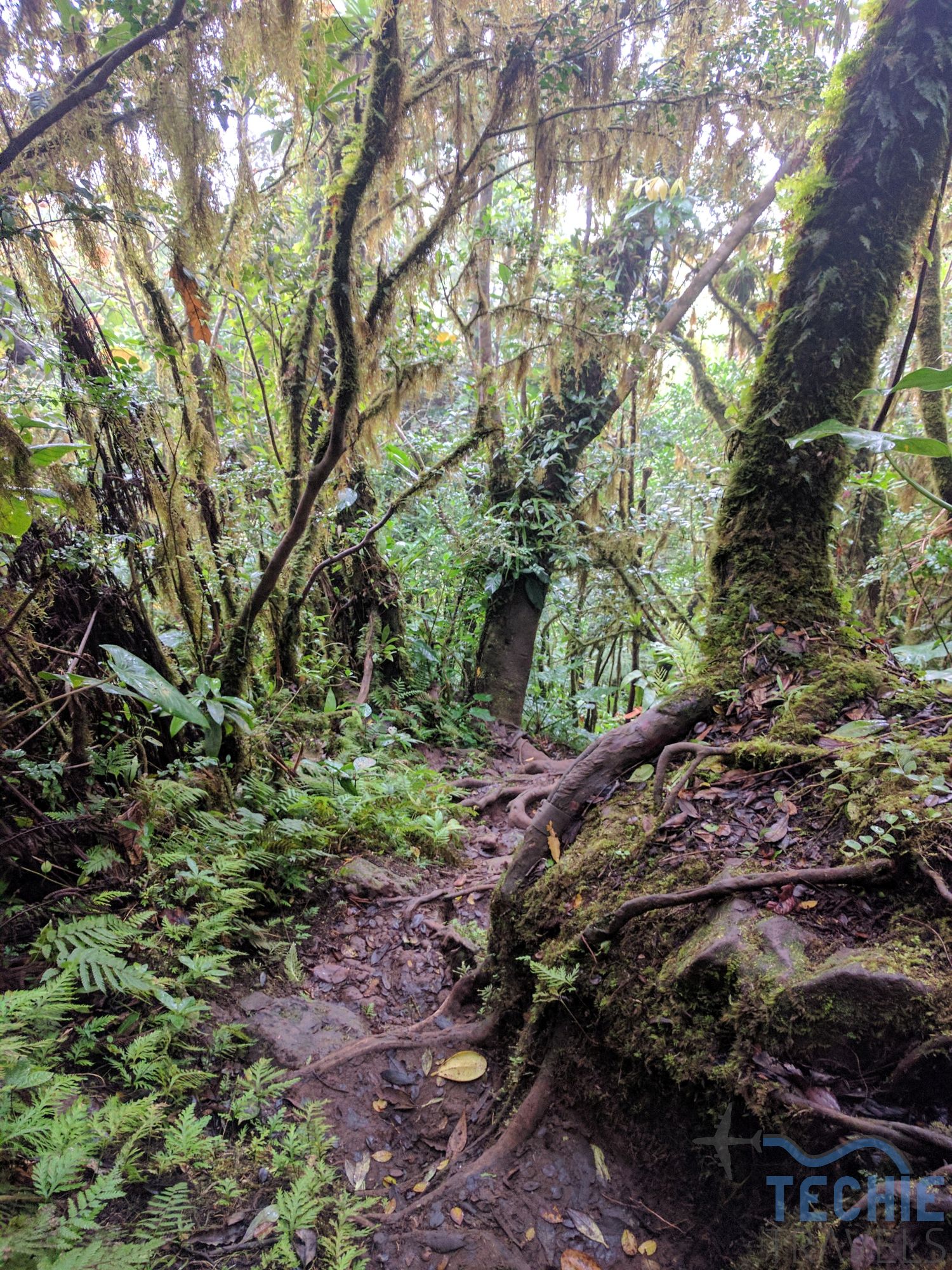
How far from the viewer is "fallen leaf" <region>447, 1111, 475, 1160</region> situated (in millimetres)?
2303

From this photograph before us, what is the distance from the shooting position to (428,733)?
7.19 metres

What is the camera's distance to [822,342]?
3.53 metres

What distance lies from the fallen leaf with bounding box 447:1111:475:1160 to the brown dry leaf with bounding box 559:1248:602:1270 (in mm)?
585

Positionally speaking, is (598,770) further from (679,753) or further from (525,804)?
(525,804)

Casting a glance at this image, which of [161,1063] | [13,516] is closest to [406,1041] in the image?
[161,1063]

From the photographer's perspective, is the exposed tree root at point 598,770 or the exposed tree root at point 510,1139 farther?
the exposed tree root at point 598,770

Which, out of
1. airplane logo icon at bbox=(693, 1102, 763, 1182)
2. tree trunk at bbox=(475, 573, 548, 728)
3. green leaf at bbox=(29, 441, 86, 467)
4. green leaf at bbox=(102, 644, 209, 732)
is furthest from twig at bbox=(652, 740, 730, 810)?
tree trunk at bbox=(475, 573, 548, 728)

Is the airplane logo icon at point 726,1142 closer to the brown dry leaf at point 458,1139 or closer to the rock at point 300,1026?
the brown dry leaf at point 458,1139

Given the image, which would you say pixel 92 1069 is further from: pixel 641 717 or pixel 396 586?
pixel 396 586

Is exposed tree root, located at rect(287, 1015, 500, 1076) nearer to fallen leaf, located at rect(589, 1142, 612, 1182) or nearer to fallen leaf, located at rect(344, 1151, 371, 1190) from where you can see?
fallen leaf, located at rect(344, 1151, 371, 1190)

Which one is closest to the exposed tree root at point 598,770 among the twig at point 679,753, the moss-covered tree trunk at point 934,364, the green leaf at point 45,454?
the twig at point 679,753

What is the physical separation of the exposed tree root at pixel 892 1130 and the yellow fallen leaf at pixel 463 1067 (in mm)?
1477

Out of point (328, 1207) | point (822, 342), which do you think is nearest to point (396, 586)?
point (822, 342)

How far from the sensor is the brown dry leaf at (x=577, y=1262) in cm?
178
